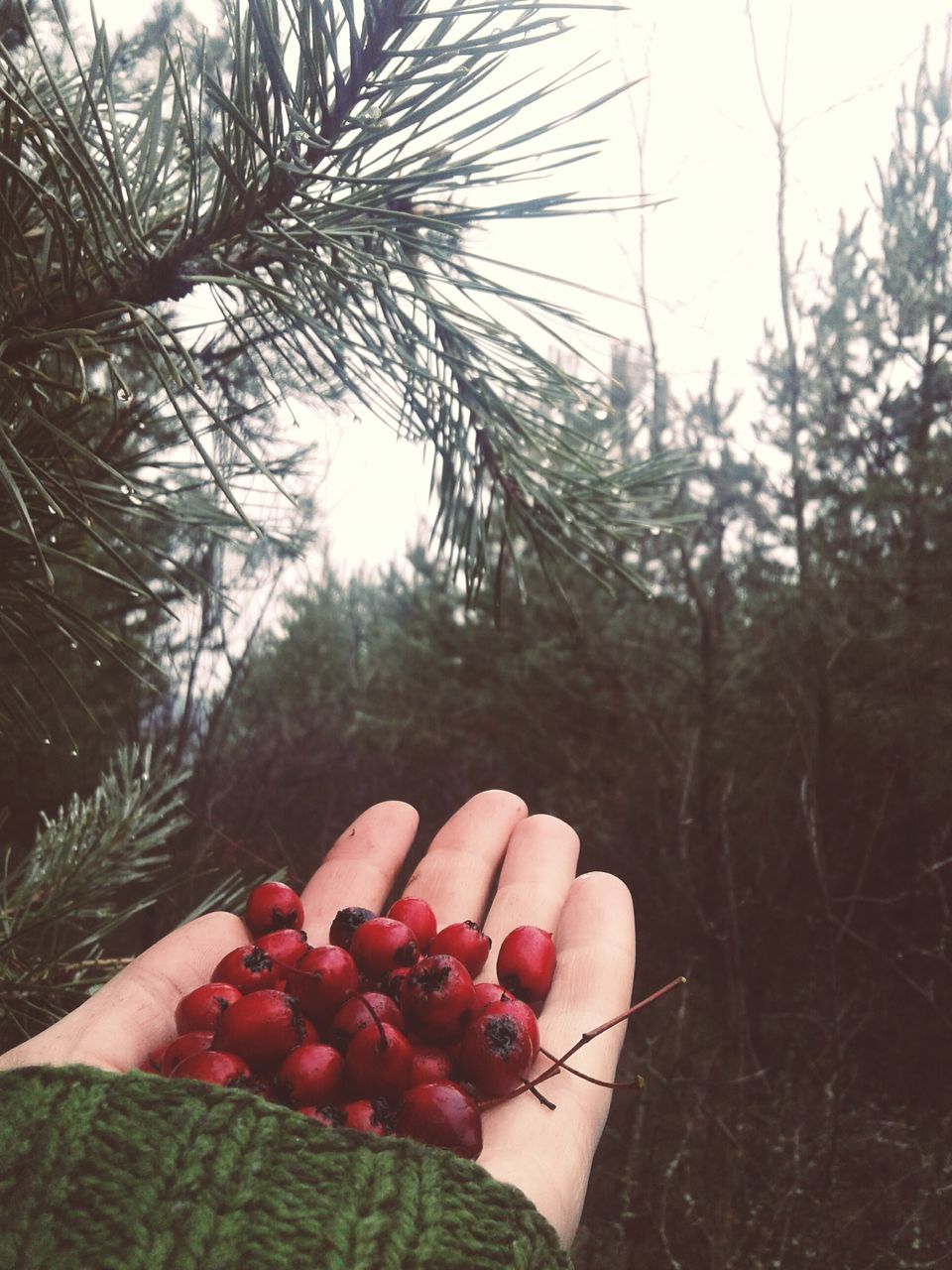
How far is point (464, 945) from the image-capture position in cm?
119

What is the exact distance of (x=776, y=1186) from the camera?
3760 millimetres

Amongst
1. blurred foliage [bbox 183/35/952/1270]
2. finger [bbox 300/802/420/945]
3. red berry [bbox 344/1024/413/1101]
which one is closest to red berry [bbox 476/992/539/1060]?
red berry [bbox 344/1024/413/1101]

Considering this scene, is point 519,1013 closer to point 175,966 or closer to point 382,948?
point 382,948

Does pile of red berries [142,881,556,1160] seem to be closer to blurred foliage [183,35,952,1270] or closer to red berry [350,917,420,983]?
red berry [350,917,420,983]

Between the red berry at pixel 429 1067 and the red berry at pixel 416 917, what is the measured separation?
0.19m

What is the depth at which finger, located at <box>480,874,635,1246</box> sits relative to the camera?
2.92 feet

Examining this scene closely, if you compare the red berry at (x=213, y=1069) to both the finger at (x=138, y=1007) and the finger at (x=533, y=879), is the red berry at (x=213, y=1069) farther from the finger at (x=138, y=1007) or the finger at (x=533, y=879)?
the finger at (x=533, y=879)

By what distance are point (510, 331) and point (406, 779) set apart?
702cm

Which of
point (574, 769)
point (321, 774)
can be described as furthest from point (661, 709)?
point (321, 774)

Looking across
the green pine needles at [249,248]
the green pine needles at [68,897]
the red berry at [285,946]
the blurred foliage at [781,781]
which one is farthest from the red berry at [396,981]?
the blurred foliage at [781,781]

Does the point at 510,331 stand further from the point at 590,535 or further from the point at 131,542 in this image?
the point at 131,542

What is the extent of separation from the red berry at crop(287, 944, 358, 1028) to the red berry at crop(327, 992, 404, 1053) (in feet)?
0.05

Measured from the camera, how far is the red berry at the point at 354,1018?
1.03 meters

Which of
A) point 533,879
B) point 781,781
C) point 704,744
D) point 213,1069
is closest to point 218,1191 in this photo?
point 213,1069
